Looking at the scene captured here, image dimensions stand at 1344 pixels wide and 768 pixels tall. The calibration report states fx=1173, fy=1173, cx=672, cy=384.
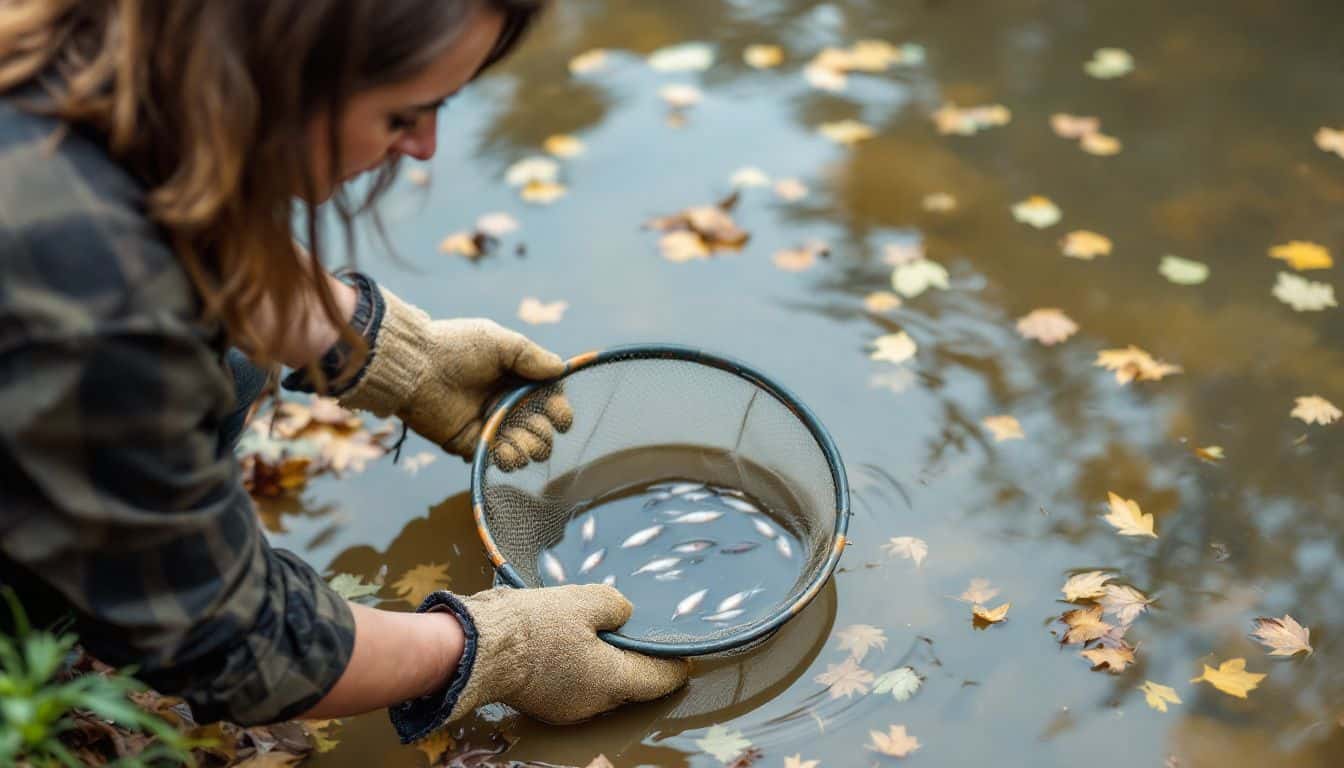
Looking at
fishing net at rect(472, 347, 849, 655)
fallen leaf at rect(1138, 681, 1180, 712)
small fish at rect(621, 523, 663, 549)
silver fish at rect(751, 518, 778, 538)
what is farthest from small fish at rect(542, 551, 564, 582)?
fallen leaf at rect(1138, 681, 1180, 712)

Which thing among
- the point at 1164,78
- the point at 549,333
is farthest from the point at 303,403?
the point at 1164,78

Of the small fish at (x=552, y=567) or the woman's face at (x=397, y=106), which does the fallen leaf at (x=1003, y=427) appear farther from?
the woman's face at (x=397, y=106)

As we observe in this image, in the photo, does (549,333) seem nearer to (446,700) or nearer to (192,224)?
(446,700)

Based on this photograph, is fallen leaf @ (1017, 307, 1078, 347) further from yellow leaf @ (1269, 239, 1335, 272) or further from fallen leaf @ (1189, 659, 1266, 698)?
fallen leaf @ (1189, 659, 1266, 698)

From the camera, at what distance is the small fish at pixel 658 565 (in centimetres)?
281

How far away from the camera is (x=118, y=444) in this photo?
164cm

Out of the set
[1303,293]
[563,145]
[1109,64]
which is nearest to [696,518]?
[563,145]

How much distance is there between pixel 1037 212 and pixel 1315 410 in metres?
1.06

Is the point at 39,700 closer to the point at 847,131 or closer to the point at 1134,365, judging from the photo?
the point at 1134,365

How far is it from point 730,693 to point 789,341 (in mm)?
1176

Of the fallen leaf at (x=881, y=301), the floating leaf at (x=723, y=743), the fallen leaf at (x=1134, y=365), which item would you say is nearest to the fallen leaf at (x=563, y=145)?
the fallen leaf at (x=881, y=301)

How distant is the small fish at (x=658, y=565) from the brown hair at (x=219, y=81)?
136 centimetres

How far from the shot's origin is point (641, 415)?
10.0 ft

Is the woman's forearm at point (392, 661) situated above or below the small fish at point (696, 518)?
above
